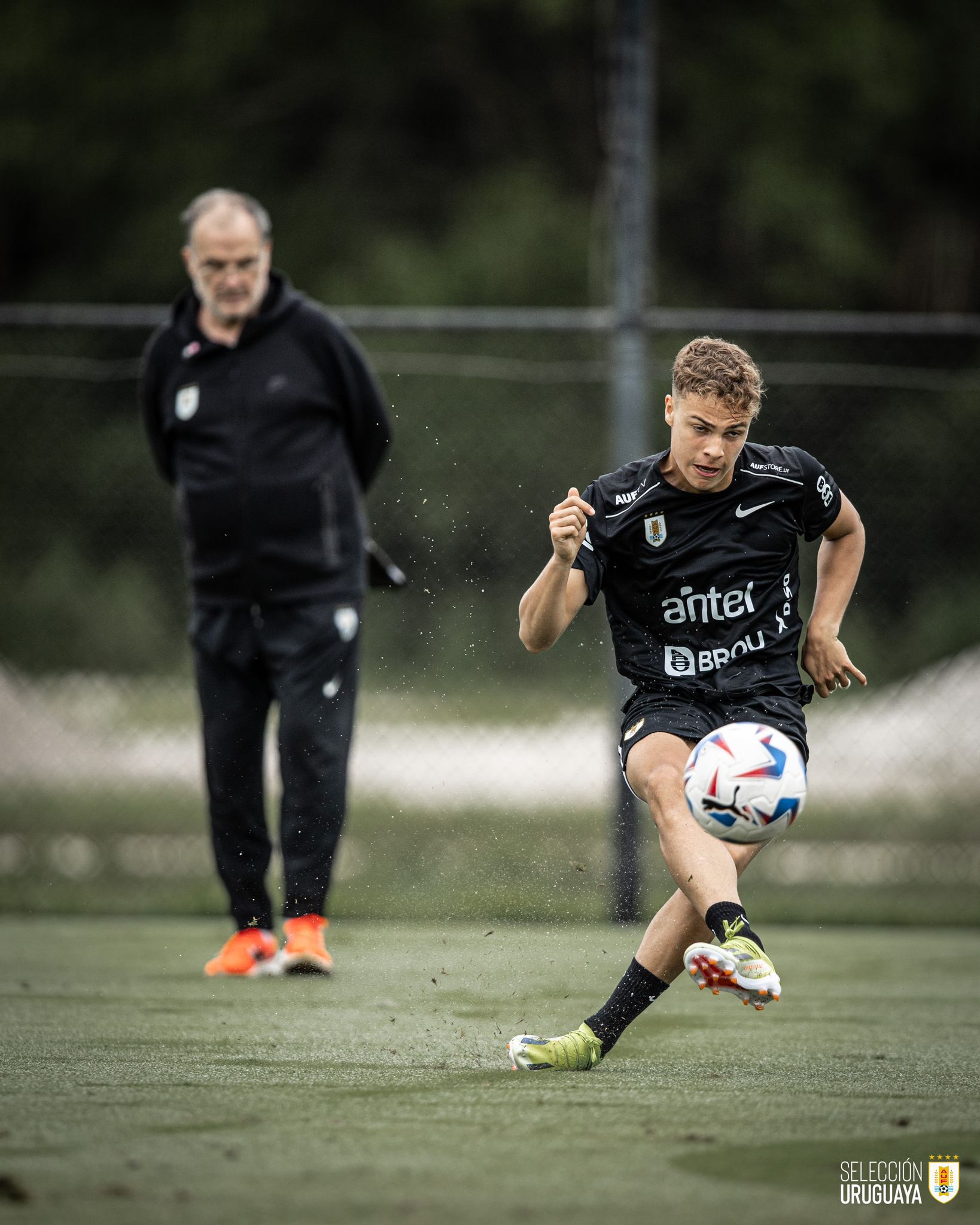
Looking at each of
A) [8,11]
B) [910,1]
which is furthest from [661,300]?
[8,11]

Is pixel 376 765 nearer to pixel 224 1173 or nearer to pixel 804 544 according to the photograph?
pixel 804 544

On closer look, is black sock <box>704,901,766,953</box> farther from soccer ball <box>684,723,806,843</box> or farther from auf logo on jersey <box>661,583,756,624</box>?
auf logo on jersey <box>661,583,756,624</box>

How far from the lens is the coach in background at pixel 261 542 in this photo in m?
4.96

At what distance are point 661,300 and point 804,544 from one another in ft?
24.4

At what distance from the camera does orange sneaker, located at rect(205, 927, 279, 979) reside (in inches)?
192

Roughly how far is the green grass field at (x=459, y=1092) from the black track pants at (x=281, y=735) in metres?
0.34

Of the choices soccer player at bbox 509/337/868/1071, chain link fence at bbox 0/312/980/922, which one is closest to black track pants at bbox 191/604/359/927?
chain link fence at bbox 0/312/980/922

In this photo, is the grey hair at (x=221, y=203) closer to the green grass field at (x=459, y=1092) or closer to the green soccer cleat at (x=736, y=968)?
the green grass field at (x=459, y=1092)

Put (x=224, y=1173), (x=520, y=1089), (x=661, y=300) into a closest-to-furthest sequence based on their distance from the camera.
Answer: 1. (x=224, y=1173)
2. (x=520, y=1089)
3. (x=661, y=300)

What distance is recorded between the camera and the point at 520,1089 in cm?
314

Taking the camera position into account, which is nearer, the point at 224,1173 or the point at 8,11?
the point at 224,1173

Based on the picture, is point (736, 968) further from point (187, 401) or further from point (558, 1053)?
point (187, 401)

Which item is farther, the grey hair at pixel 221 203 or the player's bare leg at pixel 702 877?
the grey hair at pixel 221 203

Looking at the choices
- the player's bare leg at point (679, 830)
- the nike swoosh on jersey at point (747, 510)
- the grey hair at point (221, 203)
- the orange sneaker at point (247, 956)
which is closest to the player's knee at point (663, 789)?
the player's bare leg at point (679, 830)
